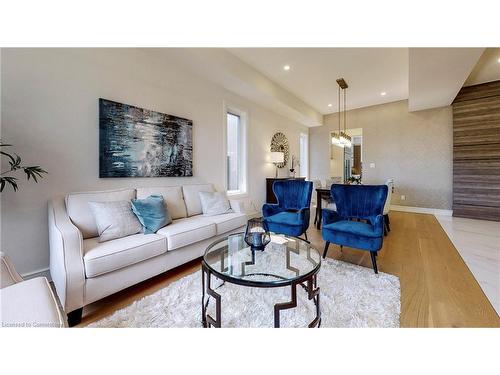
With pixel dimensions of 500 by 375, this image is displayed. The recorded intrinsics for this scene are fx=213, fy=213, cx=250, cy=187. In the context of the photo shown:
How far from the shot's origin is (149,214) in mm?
2182

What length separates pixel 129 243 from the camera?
185 cm

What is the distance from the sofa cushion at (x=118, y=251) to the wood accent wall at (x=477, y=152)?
6.06 meters

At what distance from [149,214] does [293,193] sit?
7.00 ft

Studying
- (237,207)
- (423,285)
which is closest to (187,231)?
(237,207)

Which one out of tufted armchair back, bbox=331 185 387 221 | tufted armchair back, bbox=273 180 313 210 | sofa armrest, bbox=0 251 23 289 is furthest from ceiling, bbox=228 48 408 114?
sofa armrest, bbox=0 251 23 289

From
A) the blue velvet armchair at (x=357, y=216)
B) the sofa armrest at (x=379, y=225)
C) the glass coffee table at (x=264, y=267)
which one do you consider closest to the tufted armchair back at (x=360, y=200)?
the blue velvet armchair at (x=357, y=216)

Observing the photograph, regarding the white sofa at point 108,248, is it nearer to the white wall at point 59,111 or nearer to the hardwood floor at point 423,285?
the hardwood floor at point 423,285

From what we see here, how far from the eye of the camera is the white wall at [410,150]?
5.10 m

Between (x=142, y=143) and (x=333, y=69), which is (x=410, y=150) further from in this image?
(x=142, y=143)

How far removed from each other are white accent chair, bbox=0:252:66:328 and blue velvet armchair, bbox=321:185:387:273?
92.7 inches

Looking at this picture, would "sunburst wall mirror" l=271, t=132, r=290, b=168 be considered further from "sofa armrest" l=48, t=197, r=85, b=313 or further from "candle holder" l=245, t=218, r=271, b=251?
"sofa armrest" l=48, t=197, r=85, b=313
